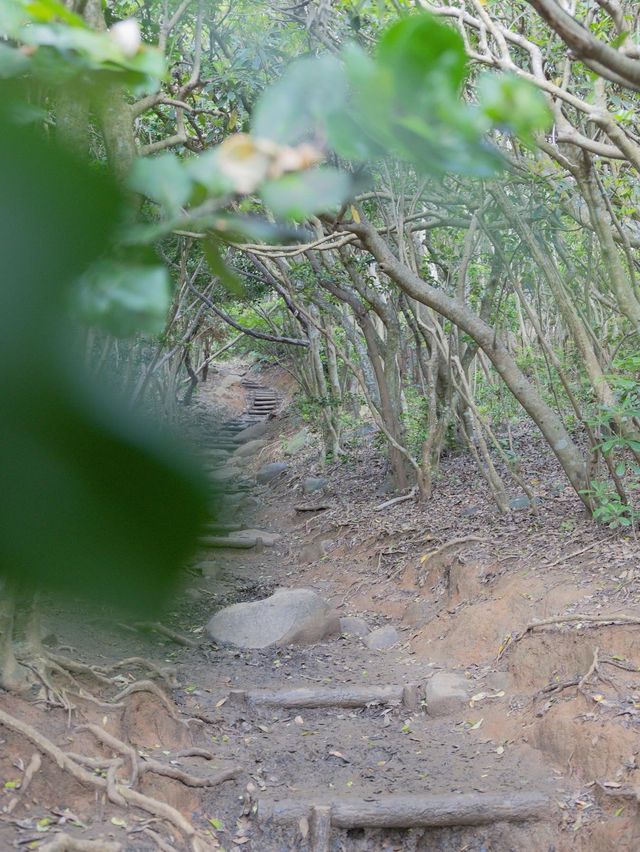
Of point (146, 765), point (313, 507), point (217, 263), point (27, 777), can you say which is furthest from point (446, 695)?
point (313, 507)

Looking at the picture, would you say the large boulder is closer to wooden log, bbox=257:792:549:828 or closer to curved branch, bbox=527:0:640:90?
wooden log, bbox=257:792:549:828

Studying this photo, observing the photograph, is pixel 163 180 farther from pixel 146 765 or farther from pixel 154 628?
pixel 146 765

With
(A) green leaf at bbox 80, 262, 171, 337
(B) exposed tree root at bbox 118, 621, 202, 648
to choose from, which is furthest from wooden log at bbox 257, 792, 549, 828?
(A) green leaf at bbox 80, 262, 171, 337

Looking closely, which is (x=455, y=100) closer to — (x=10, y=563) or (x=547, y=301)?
(x=10, y=563)

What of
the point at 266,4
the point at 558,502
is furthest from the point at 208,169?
the point at 266,4

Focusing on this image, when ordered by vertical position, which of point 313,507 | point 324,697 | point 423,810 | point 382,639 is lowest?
point 423,810

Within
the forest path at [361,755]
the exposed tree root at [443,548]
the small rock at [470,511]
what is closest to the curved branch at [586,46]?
the forest path at [361,755]

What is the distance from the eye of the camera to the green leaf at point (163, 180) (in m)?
0.39

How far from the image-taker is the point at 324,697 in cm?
538

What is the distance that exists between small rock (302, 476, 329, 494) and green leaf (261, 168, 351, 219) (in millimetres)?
11302

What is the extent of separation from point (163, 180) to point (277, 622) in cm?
629

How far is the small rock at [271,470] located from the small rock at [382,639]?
6838 millimetres

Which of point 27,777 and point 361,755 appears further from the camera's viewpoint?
point 361,755

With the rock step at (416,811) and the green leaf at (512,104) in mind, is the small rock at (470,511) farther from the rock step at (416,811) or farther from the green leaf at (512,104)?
the green leaf at (512,104)
